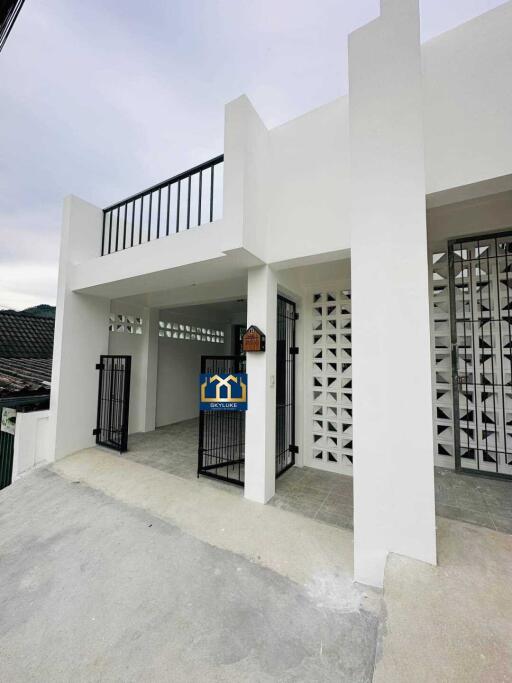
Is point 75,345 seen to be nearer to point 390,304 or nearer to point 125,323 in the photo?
point 125,323

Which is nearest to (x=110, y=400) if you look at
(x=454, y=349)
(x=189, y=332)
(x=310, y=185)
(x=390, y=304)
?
(x=189, y=332)

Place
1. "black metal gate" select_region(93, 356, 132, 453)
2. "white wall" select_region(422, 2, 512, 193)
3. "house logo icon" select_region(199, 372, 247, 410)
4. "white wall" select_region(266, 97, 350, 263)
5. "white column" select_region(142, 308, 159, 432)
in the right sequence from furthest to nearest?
"white column" select_region(142, 308, 159, 432) < "black metal gate" select_region(93, 356, 132, 453) < "house logo icon" select_region(199, 372, 247, 410) < "white wall" select_region(266, 97, 350, 263) < "white wall" select_region(422, 2, 512, 193)

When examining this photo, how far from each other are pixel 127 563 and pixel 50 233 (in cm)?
1015

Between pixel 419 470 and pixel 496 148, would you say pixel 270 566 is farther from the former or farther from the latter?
pixel 496 148

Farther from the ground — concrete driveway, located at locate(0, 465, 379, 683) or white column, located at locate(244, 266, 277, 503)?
white column, located at locate(244, 266, 277, 503)

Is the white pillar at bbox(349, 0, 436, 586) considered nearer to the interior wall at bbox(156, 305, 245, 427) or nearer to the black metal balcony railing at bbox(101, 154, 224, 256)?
the black metal balcony railing at bbox(101, 154, 224, 256)

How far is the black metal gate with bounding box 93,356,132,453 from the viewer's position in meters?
5.66

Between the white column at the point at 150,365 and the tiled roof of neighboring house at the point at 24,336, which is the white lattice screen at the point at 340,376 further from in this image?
the tiled roof of neighboring house at the point at 24,336

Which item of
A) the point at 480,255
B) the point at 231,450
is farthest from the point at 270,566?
the point at 480,255

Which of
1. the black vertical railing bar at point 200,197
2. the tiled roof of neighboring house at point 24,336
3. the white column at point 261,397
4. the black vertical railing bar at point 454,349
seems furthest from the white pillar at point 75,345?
the black vertical railing bar at point 454,349

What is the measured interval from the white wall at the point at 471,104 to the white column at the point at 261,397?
205 centimetres

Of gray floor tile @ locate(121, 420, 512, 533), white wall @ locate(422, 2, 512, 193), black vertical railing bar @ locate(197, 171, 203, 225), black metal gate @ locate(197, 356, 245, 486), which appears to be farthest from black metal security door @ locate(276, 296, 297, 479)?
white wall @ locate(422, 2, 512, 193)

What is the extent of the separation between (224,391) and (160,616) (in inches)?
89.0

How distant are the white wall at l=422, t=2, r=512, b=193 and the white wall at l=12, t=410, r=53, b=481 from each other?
266 inches
